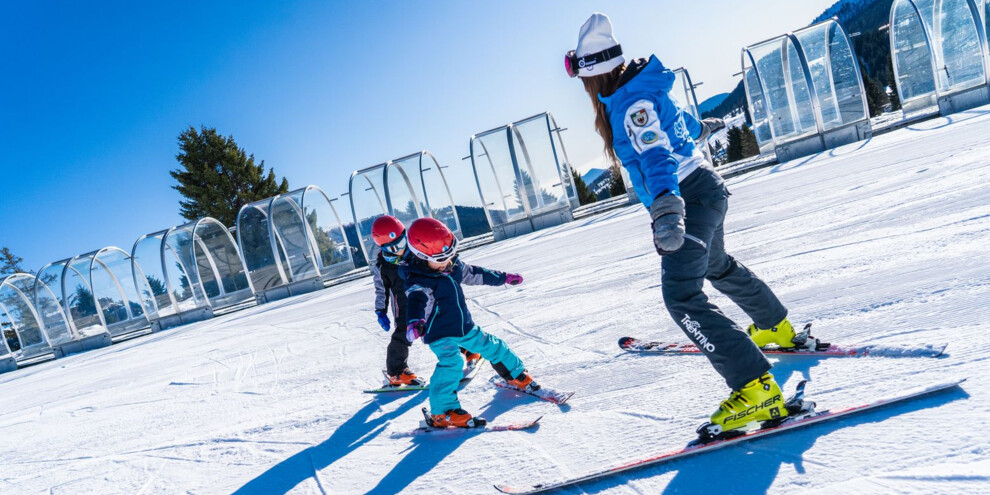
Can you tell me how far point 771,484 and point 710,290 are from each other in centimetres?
321

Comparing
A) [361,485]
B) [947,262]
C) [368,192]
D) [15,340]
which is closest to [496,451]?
[361,485]

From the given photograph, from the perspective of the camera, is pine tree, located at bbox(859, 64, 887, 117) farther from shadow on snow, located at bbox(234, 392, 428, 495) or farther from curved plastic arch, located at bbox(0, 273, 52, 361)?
curved plastic arch, located at bbox(0, 273, 52, 361)

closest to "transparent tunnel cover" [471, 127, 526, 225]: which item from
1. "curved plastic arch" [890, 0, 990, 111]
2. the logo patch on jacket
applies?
"curved plastic arch" [890, 0, 990, 111]

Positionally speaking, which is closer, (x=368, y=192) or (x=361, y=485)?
(x=361, y=485)

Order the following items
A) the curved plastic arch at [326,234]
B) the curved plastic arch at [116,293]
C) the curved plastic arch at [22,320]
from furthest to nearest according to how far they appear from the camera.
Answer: the curved plastic arch at [326,234] < the curved plastic arch at [116,293] < the curved plastic arch at [22,320]

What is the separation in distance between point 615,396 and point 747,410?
96cm

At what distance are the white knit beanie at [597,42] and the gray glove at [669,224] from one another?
715mm

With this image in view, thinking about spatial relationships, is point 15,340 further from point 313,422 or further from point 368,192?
point 313,422

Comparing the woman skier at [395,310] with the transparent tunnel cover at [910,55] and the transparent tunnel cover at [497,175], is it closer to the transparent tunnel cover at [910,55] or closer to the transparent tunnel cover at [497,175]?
the transparent tunnel cover at [497,175]

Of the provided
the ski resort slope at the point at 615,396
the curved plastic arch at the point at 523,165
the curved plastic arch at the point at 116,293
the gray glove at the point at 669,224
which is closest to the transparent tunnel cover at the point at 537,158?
the curved plastic arch at the point at 523,165

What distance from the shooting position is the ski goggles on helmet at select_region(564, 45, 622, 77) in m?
2.69

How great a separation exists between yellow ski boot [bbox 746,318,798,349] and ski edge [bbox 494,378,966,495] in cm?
86

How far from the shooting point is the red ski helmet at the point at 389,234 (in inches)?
179

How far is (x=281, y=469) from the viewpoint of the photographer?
11.8 ft
